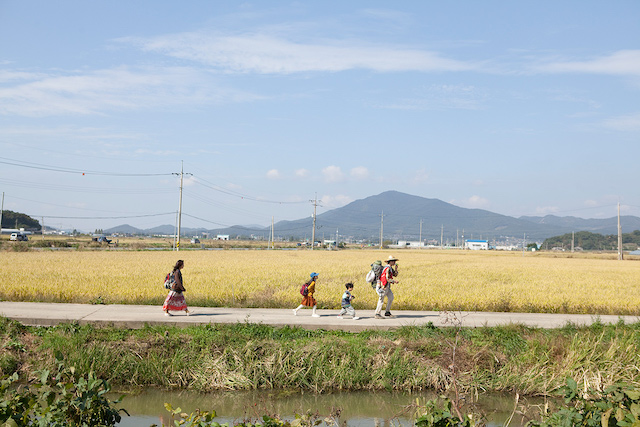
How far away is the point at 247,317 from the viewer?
49.9 ft

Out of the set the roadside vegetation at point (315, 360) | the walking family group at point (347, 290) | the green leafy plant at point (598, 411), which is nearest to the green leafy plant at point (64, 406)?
the green leafy plant at point (598, 411)

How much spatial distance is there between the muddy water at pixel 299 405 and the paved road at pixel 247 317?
2948 mm

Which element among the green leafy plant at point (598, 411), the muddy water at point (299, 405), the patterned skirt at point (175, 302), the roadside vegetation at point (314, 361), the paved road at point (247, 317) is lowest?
the muddy water at point (299, 405)

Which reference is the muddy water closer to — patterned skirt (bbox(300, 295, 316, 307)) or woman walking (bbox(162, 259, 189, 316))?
woman walking (bbox(162, 259, 189, 316))

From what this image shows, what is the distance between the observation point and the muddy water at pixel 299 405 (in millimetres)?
10648

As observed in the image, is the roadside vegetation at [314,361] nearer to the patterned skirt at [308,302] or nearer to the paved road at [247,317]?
the paved road at [247,317]

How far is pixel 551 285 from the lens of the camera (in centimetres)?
3059

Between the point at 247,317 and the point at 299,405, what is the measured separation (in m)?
4.36

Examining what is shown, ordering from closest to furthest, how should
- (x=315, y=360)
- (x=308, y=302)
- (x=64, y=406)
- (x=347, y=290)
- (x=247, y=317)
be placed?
(x=64, y=406), (x=315, y=360), (x=247, y=317), (x=308, y=302), (x=347, y=290)

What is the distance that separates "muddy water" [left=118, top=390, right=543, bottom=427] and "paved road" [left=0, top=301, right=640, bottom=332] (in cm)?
295

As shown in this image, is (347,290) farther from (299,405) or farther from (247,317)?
(299,405)

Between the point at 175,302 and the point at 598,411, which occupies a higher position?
the point at 598,411

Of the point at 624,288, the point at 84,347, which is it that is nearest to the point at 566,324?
the point at 84,347

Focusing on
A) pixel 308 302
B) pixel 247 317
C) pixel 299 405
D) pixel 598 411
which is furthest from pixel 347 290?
pixel 598 411
